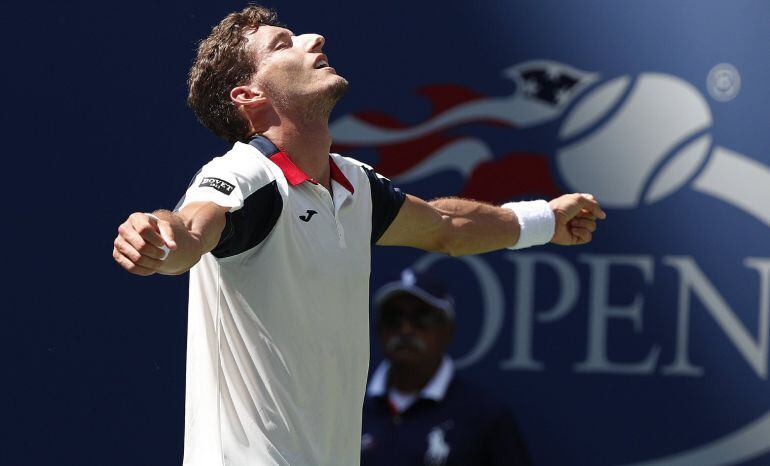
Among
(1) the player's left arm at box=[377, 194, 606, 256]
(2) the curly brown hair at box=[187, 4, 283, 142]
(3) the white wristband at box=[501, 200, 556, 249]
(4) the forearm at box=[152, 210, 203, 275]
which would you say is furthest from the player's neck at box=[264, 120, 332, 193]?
(3) the white wristband at box=[501, 200, 556, 249]

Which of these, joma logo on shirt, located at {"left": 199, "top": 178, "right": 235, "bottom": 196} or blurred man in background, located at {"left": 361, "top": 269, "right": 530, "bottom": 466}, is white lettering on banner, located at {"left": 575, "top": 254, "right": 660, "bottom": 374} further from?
joma logo on shirt, located at {"left": 199, "top": 178, "right": 235, "bottom": 196}

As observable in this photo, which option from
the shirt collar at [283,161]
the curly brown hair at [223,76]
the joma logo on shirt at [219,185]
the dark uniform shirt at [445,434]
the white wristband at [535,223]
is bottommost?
the dark uniform shirt at [445,434]

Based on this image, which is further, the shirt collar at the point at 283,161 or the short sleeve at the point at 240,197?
the shirt collar at the point at 283,161

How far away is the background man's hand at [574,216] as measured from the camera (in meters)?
3.87

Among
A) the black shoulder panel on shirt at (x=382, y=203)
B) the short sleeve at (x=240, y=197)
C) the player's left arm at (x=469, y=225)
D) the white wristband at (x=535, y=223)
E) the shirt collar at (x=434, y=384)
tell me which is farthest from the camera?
the shirt collar at (x=434, y=384)

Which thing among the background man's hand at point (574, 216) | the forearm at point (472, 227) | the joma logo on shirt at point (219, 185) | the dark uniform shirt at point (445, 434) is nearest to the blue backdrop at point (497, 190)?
the dark uniform shirt at point (445, 434)

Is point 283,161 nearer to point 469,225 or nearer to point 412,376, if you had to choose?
point 469,225

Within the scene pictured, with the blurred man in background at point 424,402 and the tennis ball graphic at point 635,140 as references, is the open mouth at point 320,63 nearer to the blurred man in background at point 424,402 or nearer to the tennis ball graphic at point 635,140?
the blurred man in background at point 424,402

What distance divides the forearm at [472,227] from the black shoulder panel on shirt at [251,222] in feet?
2.28

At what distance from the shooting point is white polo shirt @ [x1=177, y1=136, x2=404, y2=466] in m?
3.13

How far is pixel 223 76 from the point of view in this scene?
3396mm

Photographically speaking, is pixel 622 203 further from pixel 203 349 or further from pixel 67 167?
pixel 203 349

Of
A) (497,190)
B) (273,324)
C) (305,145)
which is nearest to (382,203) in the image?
(305,145)

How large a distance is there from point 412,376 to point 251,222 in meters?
1.93
